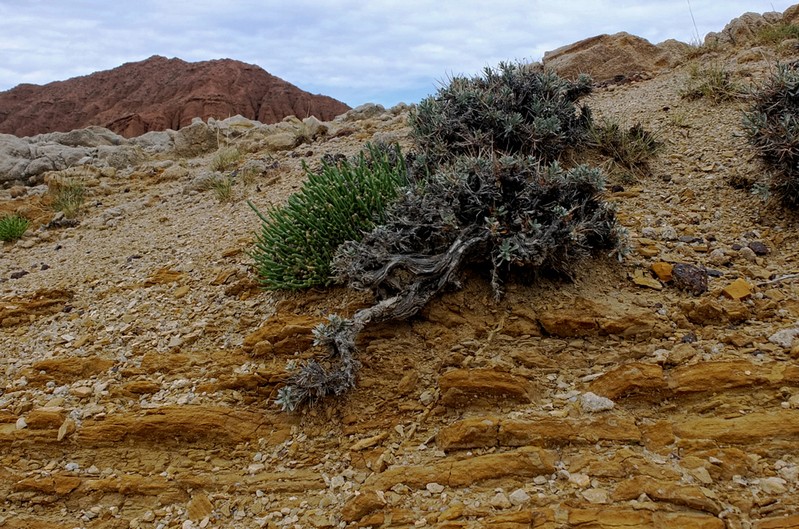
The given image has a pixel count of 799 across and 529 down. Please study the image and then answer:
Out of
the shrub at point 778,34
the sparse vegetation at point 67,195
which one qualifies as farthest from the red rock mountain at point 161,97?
the shrub at point 778,34

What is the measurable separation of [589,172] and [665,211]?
3.32 feet

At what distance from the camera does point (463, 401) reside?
3.36m

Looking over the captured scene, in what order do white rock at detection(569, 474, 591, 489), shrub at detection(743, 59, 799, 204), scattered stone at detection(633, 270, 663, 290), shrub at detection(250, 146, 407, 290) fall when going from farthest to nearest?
1. shrub at detection(250, 146, 407, 290)
2. shrub at detection(743, 59, 799, 204)
3. scattered stone at detection(633, 270, 663, 290)
4. white rock at detection(569, 474, 591, 489)

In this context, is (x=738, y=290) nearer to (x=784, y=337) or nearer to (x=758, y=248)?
(x=784, y=337)

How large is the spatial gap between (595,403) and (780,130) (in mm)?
2686

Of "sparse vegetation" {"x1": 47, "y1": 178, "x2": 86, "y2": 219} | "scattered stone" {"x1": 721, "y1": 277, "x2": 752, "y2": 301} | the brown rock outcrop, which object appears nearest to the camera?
"scattered stone" {"x1": 721, "y1": 277, "x2": 752, "y2": 301}

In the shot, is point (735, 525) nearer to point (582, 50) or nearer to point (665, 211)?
point (665, 211)

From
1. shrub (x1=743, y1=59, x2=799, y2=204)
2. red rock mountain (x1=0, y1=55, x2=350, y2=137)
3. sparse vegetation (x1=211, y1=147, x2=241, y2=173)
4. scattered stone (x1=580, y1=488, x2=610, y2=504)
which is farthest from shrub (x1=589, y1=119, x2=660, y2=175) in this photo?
red rock mountain (x1=0, y1=55, x2=350, y2=137)

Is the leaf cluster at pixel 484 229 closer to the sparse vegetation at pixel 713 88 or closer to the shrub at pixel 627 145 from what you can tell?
the shrub at pixel 627 145

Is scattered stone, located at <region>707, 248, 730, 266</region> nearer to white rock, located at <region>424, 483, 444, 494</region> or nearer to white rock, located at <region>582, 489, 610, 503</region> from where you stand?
white rock, located at <region>582, 489, 610, 503</region>

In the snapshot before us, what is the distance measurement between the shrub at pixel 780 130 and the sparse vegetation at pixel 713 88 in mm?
1610

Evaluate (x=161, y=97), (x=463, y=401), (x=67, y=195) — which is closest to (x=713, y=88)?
(x=463, y=401)

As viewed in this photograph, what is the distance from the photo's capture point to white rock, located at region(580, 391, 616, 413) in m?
3.11

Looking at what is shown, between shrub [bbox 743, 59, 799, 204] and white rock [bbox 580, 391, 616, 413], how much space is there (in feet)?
7.65
